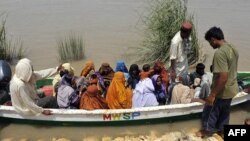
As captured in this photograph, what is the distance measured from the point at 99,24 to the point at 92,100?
19.0 feet

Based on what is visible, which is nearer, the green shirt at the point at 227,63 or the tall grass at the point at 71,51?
the green shirt at the point at 227,63

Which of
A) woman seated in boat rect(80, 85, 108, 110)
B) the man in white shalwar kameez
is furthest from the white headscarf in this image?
the man in white shalwar kameez

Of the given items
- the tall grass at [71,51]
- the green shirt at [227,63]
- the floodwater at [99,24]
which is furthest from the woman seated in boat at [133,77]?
the tall grass at [71,51]

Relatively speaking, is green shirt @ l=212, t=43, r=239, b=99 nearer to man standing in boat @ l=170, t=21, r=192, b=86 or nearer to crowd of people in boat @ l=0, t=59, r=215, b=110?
crowd of people in boat @ l=0, t=59, r=215, b=110

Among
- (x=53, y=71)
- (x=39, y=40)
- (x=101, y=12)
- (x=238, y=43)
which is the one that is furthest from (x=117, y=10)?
(x=53, y=71)

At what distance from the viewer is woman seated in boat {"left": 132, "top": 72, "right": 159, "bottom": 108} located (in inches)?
206

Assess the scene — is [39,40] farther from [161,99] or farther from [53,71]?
[161,99]

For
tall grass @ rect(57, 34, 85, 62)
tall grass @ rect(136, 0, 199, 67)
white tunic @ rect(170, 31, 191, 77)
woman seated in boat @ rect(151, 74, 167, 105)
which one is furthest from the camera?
tall grass @ rect(57, 34, 85, 62)

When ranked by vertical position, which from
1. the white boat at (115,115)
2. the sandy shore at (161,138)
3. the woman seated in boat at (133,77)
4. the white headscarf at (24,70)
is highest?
the white headscarf at (24,70)

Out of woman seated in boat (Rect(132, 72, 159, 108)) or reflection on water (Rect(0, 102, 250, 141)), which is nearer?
woman seated in boat (Rect(132, 72, 159, 108))

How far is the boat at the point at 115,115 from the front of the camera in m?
5.20

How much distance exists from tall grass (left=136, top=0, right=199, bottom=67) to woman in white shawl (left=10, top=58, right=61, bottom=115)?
9.53 feet

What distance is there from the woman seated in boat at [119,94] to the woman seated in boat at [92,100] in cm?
11

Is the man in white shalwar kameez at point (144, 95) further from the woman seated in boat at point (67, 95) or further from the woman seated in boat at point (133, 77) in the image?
the woman seated in boat at point (67, 95)
